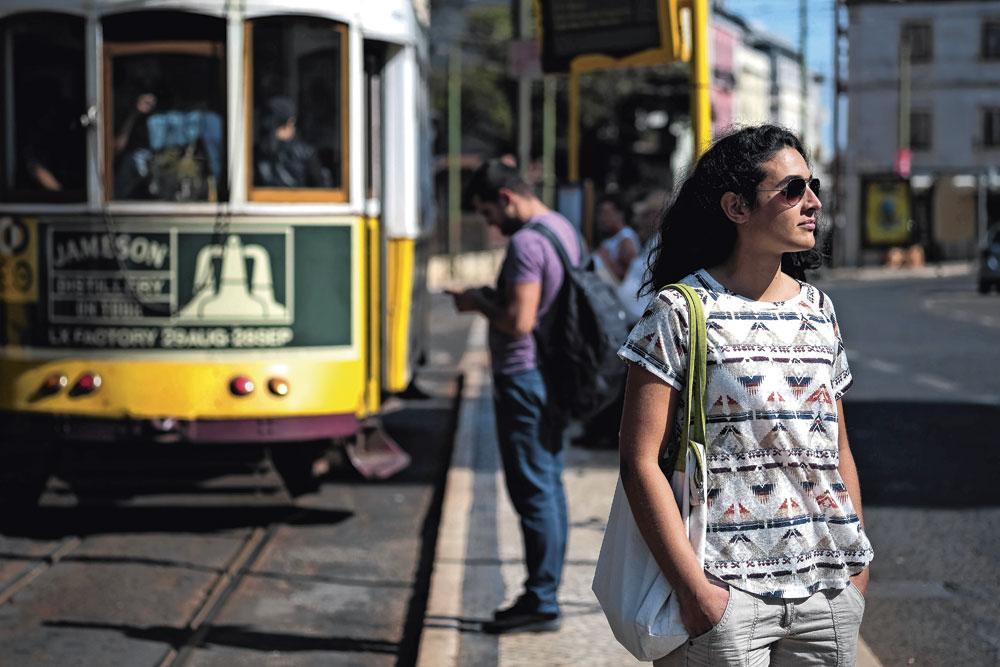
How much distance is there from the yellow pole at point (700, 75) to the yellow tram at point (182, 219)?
258 centimetres

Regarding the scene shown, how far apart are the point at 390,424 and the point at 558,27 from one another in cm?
694

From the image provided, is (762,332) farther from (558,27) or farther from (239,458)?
(239,458)

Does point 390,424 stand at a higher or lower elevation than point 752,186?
lower

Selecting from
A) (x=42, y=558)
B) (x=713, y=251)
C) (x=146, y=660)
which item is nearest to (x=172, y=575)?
(x=42, y=558)

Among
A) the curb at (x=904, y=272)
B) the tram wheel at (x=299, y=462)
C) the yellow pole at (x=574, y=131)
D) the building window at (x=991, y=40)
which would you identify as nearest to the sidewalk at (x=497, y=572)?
the tram wheel at (x=299, y=462)

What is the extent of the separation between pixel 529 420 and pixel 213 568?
2522 mm

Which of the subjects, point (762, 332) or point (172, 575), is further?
point (172, 575)

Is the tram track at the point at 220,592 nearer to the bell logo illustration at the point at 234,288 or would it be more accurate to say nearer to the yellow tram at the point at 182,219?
the yellow tram at the point at 182,219

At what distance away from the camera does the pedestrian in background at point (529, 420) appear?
6.12 m

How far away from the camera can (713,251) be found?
329cm

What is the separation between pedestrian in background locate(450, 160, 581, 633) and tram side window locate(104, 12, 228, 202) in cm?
266

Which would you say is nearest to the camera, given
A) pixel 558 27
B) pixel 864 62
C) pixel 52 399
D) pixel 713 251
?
pixel 713 251

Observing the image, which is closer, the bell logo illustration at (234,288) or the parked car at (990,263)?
the bell logo illustration at (234,288)

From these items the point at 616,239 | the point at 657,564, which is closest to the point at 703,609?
the point at 657,564
